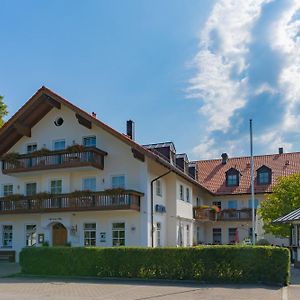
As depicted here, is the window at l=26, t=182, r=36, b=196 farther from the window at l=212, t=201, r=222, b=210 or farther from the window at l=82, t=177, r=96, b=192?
the window at l=212, t=201, r=222, b=210

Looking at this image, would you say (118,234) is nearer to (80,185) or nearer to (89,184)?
(89,184)

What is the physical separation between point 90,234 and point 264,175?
67.0 ft

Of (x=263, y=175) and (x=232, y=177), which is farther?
(x=232, y=177)

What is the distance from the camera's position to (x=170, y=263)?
64.7 ft

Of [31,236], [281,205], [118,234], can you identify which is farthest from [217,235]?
[31,236]

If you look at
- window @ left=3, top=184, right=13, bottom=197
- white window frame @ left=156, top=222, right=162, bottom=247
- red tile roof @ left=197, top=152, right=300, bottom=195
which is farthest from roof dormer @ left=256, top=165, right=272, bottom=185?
window @ left=3, top=184, right=13, bottom=197

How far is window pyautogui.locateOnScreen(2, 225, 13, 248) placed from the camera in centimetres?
3275

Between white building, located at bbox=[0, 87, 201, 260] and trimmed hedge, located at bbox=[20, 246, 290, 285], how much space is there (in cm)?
665

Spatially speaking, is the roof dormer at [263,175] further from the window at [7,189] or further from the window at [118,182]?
the window at [7,189]

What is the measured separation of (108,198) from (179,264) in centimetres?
972

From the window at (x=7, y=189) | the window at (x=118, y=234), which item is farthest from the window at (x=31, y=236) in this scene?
the window at (x=118, y=234)

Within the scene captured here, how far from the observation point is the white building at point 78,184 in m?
29.1

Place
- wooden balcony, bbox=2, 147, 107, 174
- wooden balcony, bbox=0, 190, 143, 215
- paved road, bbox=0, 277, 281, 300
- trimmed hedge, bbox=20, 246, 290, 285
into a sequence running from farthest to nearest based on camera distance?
wooden balcony, bbox=2, 147, 107, 174, wooden balcony, bbox=0, 190, 143, 215, trimmed hedge, bbox=20, 246, 290, 285, paved road, bbox=0, 277, 281, 300

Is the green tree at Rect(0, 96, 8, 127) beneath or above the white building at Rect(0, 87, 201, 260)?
above
